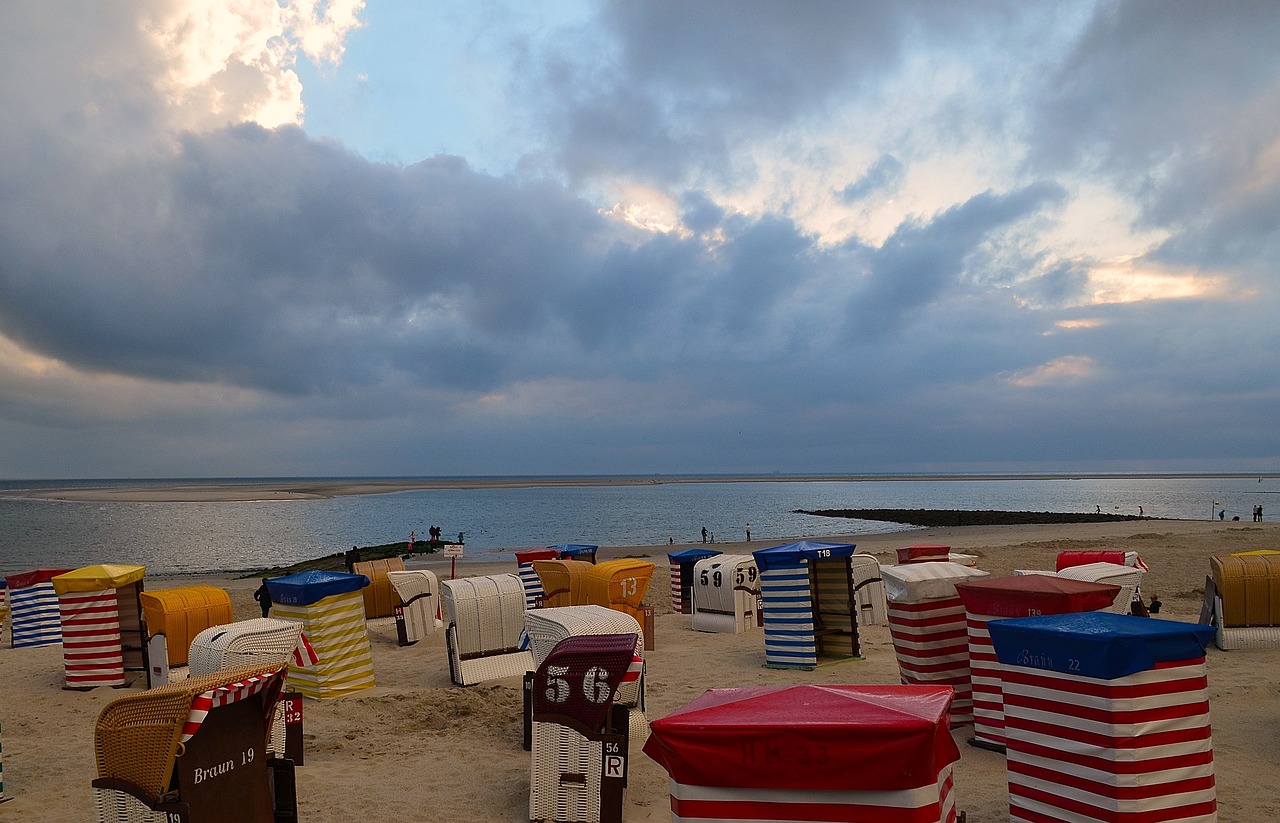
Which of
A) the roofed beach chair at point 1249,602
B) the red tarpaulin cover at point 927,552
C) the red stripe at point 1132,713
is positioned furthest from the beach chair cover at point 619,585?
the roofed beach chair at point 1249,602

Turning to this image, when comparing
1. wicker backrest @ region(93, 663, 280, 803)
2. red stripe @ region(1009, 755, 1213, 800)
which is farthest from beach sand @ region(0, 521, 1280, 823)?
wicker backrest @ region(93, 663, 280, 803)

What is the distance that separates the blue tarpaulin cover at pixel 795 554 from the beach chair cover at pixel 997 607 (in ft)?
15.7

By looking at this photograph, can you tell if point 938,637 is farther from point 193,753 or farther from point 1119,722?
point 193,753

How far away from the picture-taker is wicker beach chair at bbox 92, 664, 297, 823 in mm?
5551

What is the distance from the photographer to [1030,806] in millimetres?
6387

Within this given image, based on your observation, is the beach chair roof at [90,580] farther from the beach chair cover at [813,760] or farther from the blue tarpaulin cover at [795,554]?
the beach chair cover at [813,760]

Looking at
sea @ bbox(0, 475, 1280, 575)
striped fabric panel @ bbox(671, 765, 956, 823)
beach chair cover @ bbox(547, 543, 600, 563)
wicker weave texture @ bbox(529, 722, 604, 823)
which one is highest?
striped fabric panel @ bbox(671, 765, 956, 823)

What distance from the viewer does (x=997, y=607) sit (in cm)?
859

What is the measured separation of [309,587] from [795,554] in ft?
25.7

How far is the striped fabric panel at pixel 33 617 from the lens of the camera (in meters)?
19.3

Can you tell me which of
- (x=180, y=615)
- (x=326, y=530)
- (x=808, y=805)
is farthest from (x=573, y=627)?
(x=326, y=530)

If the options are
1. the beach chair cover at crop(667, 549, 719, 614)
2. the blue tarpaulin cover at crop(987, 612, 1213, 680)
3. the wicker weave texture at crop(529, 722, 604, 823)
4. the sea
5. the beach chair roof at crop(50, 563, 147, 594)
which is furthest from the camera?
the sea

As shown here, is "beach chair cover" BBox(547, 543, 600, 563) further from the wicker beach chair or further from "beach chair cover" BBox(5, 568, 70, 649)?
the wicker beach chair

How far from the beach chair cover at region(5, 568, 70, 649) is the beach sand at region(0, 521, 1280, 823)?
43.6 inches
